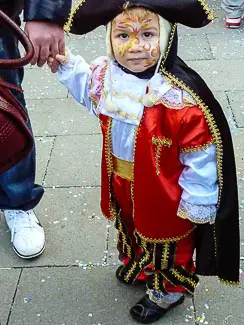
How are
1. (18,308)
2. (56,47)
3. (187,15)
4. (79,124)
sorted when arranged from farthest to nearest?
(79,124) < (18,308) < (56,47) < (187,15)

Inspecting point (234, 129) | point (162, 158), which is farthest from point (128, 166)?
point (234, 129)

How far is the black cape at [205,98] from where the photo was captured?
76.1 inches

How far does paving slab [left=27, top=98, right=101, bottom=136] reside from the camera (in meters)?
4.00

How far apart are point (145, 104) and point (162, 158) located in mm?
202

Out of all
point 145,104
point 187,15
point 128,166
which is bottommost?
point 128,166

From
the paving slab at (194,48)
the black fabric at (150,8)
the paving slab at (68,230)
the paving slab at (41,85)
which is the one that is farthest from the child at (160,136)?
the paving slab at (194,48)

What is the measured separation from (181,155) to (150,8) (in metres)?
0.53

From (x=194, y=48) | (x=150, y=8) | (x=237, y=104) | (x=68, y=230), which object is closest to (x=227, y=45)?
(x=194, y=48)

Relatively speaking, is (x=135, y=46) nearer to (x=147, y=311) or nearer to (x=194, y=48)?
(x=147, y=311)

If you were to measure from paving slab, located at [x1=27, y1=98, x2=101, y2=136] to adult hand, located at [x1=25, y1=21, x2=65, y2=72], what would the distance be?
172 cm

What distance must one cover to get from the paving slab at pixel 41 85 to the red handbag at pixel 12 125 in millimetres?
2622

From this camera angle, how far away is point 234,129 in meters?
3.87

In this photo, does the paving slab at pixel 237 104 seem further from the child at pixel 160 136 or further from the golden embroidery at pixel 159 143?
the golden embroidery at pixel 159 143

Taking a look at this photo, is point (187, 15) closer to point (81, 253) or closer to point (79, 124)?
point (81, 253)
